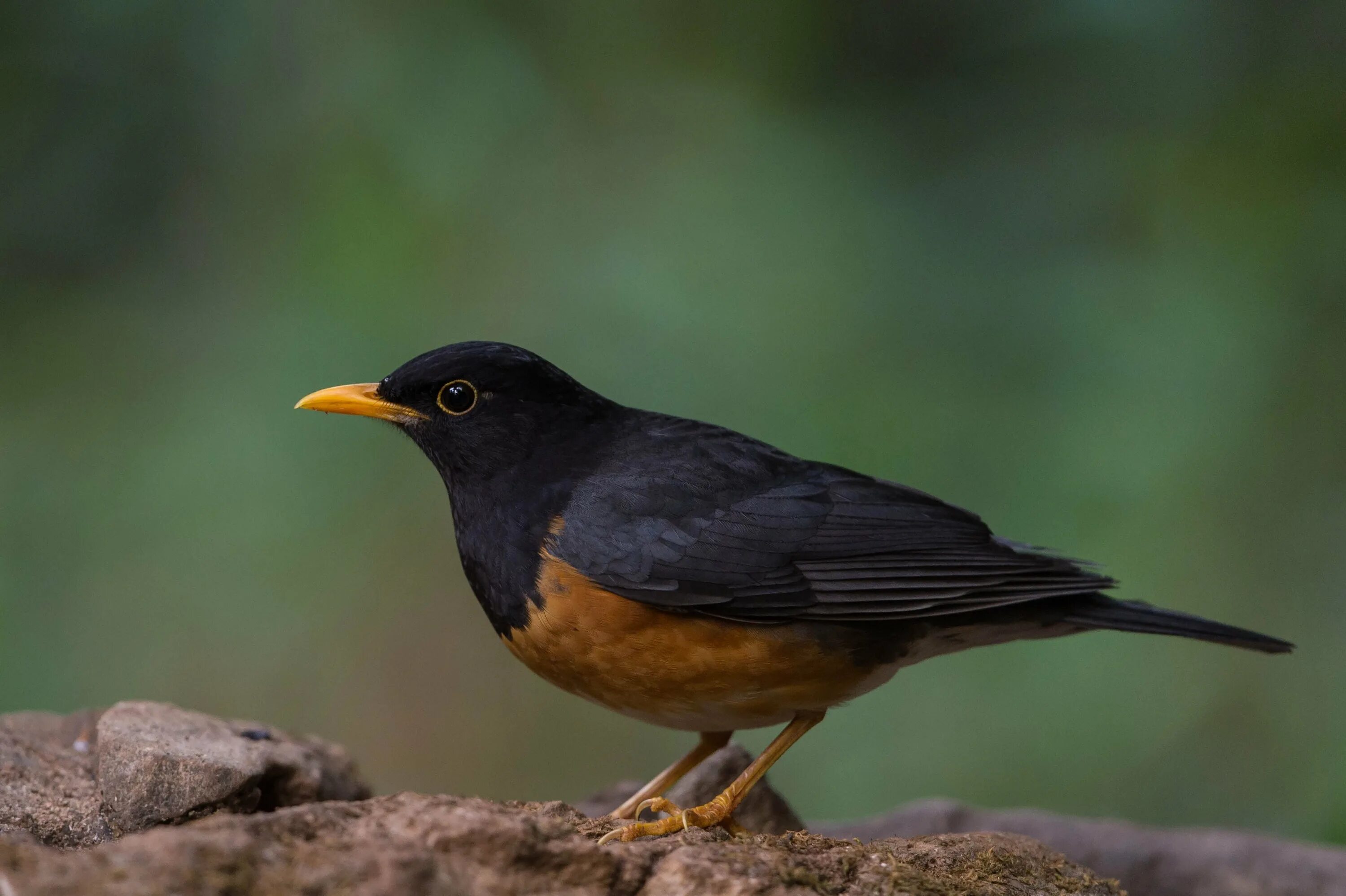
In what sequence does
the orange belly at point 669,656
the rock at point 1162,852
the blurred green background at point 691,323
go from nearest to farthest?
1. the orange belly at point 669,656
2. the rock at point 1162,852
3. the blurred green background at point 691,323

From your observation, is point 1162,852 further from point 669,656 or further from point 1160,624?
point 669,656

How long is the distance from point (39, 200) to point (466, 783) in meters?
4.32

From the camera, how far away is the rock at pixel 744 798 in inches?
185

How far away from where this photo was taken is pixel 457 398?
4.23 meters

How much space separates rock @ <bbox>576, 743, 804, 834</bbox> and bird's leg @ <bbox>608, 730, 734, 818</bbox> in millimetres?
115

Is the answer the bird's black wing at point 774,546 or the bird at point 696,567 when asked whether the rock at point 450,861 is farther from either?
the bird's black wing at point 774,546

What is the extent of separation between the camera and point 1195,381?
6.56 metres

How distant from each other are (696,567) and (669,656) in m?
0.32

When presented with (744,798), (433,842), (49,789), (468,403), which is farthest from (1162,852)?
(49,789)

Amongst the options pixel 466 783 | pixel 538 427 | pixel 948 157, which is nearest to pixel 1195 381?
pixel 948 157

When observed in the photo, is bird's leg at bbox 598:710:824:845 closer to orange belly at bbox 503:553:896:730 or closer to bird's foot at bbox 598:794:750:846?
bird's foot at bbox 598:794:750:846

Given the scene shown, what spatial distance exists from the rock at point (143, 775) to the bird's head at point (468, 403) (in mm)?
1216

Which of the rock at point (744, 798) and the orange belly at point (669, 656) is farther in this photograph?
the rock at point (744, 798)

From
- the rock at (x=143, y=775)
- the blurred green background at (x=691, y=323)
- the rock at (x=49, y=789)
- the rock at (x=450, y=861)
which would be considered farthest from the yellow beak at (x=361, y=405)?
the blurred green background at (x=691, y=323)
